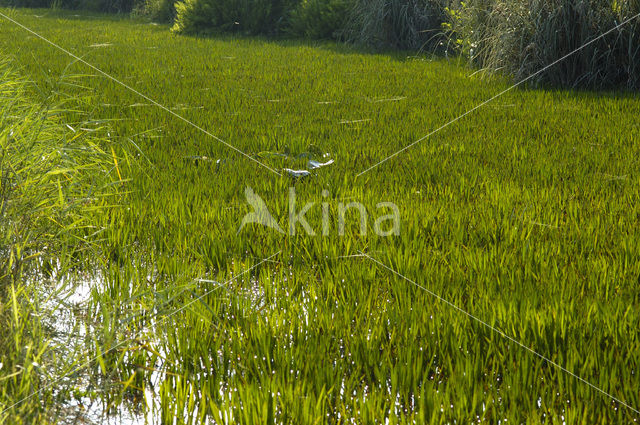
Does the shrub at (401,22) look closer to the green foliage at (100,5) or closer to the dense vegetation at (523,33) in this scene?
the dense vegetation at (523,33)

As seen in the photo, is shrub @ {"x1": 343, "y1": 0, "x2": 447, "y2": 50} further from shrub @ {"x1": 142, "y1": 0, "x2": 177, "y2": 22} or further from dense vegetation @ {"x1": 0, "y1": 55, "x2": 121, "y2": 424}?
dense vegetation @ {"x1": 0, "y1": 55, "x2": 121, "y2": 424}

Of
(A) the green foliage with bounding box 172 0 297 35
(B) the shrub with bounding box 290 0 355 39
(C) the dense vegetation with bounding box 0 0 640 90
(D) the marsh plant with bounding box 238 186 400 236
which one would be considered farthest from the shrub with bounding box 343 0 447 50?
(D) the marsh plant with bounding box 238 186 400 236

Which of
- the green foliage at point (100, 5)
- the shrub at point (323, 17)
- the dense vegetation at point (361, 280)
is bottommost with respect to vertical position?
the dense vegetation at point (361, 280)

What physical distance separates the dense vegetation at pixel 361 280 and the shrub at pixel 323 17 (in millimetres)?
6210

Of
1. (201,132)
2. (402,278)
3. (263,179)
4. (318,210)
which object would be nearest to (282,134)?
(201,132)

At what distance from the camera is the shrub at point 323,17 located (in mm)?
10586

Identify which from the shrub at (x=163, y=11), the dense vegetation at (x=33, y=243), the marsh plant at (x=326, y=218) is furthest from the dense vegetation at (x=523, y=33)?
the shrub at (x=163, y=11)

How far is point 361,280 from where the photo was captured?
2.13 metres

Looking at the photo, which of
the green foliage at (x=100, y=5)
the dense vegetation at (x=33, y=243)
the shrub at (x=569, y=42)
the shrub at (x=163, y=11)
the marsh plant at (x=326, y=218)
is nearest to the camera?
the dense vegetation at (x=33, y=243)

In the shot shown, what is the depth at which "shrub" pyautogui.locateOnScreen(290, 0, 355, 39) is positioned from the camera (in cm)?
1059

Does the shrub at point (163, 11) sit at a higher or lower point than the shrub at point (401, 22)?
higher

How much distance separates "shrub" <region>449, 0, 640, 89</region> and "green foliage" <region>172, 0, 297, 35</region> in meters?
5.98

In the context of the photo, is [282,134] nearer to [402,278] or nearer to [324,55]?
[402,278]

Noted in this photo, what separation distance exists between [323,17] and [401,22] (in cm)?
170
